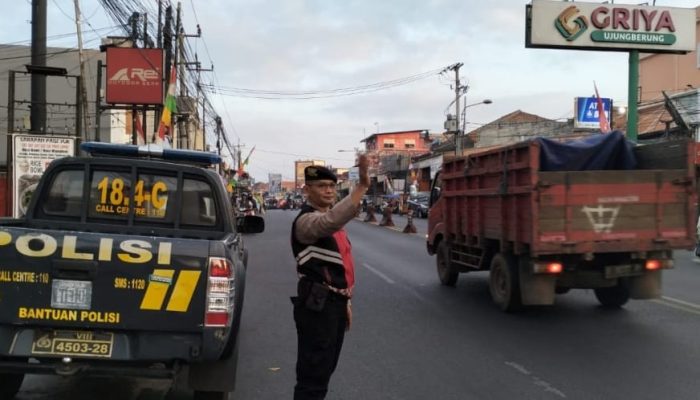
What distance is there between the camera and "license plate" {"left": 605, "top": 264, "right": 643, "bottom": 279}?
7.97m

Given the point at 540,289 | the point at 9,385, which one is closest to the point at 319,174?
the point at 9,385

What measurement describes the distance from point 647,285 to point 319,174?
6.31 meters

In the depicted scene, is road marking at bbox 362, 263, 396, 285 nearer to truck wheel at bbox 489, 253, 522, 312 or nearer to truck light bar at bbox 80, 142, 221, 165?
truck wheel at bbox 489, 253, 522, 312

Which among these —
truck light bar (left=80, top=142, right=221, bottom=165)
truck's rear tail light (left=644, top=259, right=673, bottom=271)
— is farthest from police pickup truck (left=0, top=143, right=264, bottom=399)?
truck's rear tail light (left=644, top=259, right=673, bottom=271)

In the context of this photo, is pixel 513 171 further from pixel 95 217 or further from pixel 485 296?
pixel 95 217

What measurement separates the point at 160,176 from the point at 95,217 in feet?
1.85

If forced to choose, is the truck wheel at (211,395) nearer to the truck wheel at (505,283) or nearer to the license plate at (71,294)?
the license plate at (71,294)

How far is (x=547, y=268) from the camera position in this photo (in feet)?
25.6

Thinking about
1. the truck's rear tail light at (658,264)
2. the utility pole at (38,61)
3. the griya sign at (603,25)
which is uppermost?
the griya sign at (603,25)

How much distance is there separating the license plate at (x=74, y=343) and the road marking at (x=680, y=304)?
7856 millimetres

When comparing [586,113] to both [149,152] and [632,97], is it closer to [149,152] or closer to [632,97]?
[632,97]

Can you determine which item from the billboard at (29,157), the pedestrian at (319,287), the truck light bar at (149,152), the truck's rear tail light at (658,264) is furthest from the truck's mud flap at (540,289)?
the billboard at (29,157)

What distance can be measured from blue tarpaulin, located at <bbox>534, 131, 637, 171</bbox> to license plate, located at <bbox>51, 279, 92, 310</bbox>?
233 inches

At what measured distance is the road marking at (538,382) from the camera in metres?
5.27
